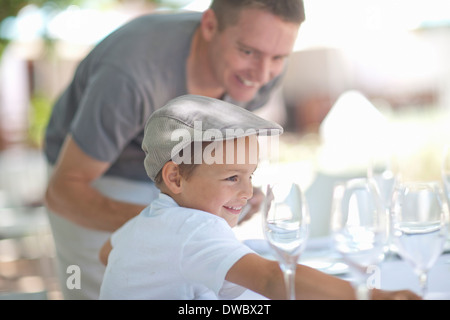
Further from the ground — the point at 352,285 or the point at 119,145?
the point at 119,145

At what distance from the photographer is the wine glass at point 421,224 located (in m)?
0.86

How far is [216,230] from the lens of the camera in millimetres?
854

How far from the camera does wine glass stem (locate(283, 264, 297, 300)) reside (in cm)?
81

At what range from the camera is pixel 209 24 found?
1.41 meters

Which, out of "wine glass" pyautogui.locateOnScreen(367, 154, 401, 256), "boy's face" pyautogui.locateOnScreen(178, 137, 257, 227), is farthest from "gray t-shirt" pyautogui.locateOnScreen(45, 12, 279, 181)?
"wine glass" pyautogui.locateOnScreen(367, 154, 401, 256)

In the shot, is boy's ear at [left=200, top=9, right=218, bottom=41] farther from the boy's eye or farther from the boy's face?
the boy's face

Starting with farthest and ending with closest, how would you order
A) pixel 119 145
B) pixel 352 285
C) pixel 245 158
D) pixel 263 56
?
pixel 119 145, pixel 263 56, pixel 245 158, pixel 352 285

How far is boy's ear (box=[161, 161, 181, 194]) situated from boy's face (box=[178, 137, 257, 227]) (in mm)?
11

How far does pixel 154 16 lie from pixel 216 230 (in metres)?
0.88

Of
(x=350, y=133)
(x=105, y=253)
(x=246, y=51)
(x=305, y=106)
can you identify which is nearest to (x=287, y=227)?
(x=105, y=253)

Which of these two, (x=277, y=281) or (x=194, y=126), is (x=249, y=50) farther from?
(x=277, y=281)

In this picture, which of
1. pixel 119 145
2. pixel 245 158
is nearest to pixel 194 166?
pixel 245 158

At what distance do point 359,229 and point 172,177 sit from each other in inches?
12.1
